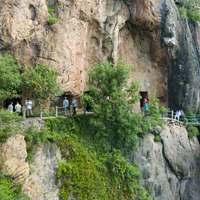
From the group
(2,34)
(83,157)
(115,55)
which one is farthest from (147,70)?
(2,34)

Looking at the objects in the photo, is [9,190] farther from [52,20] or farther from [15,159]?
[52,20]

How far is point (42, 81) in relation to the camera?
12.1 m

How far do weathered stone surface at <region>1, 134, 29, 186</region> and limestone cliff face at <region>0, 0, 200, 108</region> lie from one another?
6440 millimetres

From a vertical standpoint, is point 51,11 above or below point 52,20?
above

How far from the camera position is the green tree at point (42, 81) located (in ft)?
39.5

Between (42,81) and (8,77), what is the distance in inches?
85.8

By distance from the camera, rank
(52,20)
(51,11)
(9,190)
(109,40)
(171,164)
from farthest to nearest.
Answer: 1. (109,40)
2. (171,164)
3. (51,11)
4. (52,20)
5. (9,190)

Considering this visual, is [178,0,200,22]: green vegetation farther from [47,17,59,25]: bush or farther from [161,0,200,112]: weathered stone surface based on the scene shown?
[47,17,59,25]: bush

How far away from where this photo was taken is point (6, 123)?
9156 mm

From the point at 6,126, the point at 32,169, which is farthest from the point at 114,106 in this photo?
the point at 6,126

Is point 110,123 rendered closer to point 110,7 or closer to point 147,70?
point 147,70

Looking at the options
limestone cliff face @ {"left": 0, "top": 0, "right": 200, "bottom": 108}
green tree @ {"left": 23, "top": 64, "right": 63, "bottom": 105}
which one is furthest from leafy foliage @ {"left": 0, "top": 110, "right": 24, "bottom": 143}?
limestone cliff face @ {"left": 0, "top": 0, "right": 200, "bottom": 108}

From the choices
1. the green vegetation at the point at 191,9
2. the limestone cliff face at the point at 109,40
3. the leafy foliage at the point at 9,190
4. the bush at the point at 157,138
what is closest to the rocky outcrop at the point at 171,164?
the bush at the point at 157,138

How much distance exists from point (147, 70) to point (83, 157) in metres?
13.3
